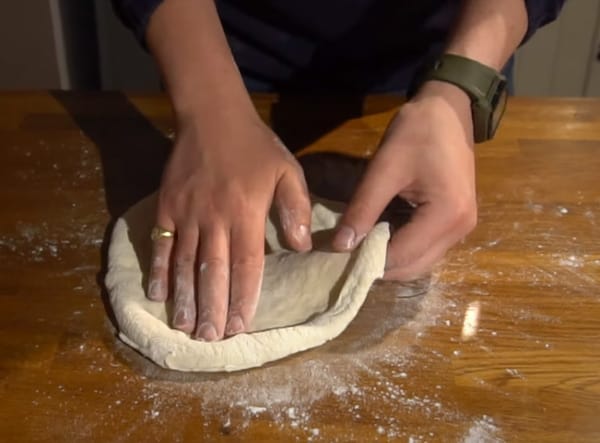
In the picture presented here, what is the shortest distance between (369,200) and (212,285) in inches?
6.9

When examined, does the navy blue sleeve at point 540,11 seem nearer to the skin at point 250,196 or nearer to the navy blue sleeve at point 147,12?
the navy blue sleeve at point 147,12

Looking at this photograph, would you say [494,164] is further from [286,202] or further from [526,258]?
[286,202]

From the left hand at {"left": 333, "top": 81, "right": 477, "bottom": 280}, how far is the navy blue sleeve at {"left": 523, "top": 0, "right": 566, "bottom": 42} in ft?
0.68

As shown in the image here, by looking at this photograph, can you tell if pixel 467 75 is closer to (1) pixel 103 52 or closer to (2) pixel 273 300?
(2) pixel 273 300

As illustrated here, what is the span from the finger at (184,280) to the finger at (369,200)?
15cm

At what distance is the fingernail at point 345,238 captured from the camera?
81 cm

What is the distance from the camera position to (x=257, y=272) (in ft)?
→ 2.59

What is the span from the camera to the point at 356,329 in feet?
2.66

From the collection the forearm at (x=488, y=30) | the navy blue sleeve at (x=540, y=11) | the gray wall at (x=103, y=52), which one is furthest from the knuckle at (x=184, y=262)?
the gray wall at (x=103, y=52)

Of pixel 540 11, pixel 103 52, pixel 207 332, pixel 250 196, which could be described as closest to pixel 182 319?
pixel 207 332

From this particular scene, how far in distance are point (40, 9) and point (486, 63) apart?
1.04m

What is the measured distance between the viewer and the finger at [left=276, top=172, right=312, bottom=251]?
81 centimetres

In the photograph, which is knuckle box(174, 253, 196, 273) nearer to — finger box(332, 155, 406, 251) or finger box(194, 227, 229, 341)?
finger box(194, 227, 229, 341)

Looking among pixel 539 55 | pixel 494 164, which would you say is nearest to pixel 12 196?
pixel 494 164
